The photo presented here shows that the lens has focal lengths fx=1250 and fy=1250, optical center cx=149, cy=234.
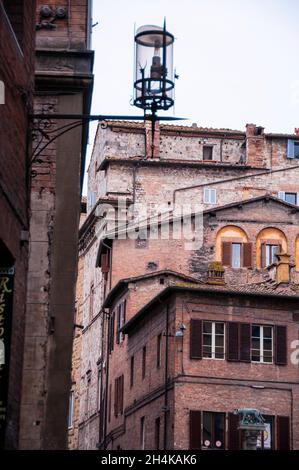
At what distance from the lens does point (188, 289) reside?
1613 inches

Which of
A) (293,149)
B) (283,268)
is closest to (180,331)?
(283,268)

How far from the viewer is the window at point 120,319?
4875cm

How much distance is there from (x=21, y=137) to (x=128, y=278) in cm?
3404

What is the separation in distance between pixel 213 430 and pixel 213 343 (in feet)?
9.67

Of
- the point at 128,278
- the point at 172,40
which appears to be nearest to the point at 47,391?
the point at 172,40

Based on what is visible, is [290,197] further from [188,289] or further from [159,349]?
[188,289]

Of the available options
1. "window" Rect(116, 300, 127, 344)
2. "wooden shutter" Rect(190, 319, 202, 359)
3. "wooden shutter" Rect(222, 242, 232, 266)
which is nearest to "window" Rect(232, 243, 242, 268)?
"wooden shutter" Rect(222, 242, 232, 266)

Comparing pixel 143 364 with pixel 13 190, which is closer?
pixel 13 190

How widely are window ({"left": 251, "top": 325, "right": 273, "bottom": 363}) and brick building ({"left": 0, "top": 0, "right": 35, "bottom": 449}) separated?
28524mm

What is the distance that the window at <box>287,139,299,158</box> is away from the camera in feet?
187

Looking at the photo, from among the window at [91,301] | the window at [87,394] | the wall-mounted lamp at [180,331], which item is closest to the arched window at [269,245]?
the wall-mounted lamp at [180,331]

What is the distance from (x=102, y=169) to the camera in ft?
184

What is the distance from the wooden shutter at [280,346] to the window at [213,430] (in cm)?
284

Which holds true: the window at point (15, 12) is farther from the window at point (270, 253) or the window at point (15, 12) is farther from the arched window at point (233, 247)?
the window at point (270, 253)
